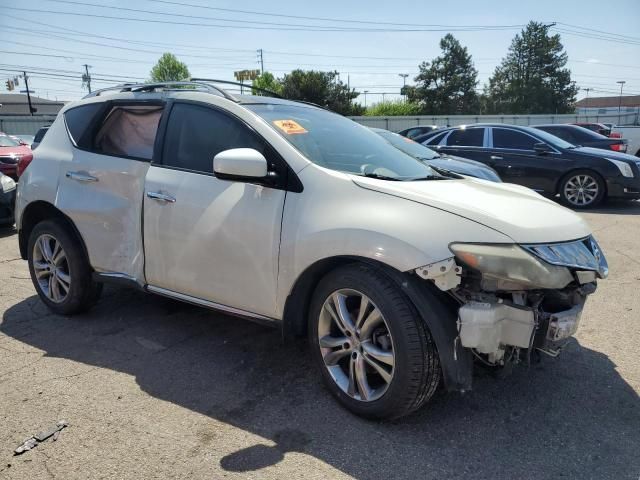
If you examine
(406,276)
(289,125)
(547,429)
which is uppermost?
(289,125)

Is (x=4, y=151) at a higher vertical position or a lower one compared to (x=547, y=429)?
higher

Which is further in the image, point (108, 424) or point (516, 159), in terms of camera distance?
point (516, 159)

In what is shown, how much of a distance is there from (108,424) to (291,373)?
1.08m

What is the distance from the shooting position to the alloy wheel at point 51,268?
4115 mm

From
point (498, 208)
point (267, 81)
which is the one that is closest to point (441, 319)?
point (498, 208)

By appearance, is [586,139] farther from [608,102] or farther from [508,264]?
[608,102]

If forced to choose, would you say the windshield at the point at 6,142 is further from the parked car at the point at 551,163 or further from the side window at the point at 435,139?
the parked car at the point at 551,163

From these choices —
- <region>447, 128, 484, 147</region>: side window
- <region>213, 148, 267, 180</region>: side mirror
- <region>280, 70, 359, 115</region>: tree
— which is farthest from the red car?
<region>280, 70, 359, 115</region>: tree

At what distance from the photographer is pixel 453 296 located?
8.00 feet

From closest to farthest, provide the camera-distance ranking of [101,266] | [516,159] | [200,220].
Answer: [200,220] < [101,266] < [516,159]

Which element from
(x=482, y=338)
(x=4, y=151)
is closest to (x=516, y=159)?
(x=482, y=338)

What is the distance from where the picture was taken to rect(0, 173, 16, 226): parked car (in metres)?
7.31

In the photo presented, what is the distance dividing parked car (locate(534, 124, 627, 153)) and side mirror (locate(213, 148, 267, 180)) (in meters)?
11.2

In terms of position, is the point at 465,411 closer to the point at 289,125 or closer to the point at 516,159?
the point at 289,125
